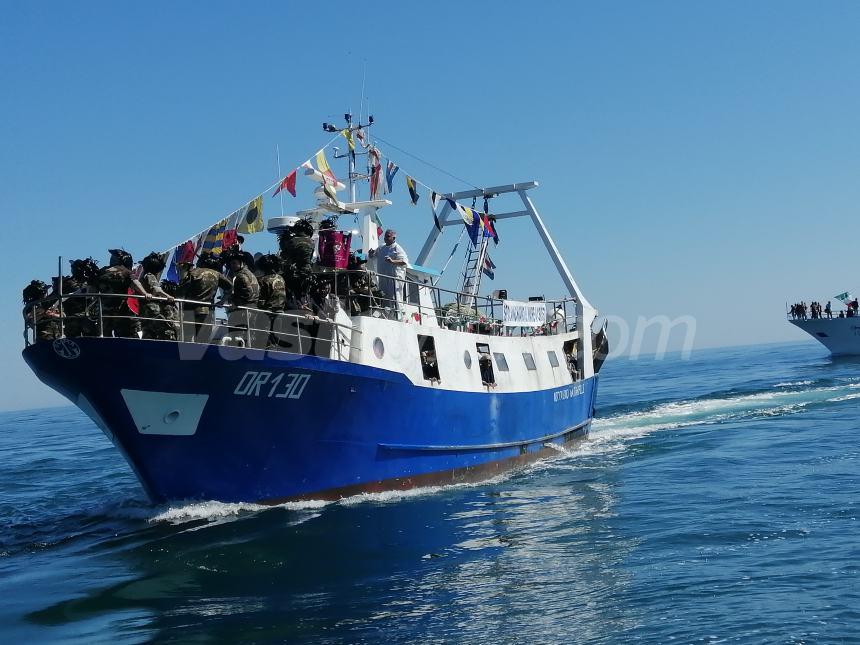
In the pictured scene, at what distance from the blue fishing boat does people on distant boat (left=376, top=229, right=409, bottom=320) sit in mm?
117

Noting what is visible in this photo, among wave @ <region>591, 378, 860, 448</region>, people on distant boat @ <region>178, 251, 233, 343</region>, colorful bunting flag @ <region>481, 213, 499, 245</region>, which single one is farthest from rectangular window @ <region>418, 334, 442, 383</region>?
wave @ <region>591, 378, 860, 448</region>

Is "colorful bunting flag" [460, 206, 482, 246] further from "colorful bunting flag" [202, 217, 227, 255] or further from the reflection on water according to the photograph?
the reflection on water

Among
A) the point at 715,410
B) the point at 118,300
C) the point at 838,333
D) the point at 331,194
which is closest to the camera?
the point at 118,300

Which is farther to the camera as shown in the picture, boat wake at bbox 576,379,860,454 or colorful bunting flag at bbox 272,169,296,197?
boat wake at bbox 576,379,860,454

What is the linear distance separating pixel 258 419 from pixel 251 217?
6.35 m

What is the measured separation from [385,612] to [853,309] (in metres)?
67.1

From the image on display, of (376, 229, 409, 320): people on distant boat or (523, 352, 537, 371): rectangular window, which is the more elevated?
(376, 229, 409, 320): people on distant boat

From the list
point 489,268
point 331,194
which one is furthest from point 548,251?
point 331,194

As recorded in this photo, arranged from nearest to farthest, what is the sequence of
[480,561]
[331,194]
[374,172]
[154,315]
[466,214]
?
1. [480,561]
2. [154,315]
3. [331,194]
4. [374,172]
5. [466,214]

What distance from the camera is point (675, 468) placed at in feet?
58.1

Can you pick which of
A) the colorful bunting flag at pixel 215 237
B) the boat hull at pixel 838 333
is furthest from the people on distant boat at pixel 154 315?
the boat hull at pixel 838 333

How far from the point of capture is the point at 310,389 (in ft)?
44.6

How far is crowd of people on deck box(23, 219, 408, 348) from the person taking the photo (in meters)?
12.4

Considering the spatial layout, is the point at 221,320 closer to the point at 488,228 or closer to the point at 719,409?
the point at 488,228
